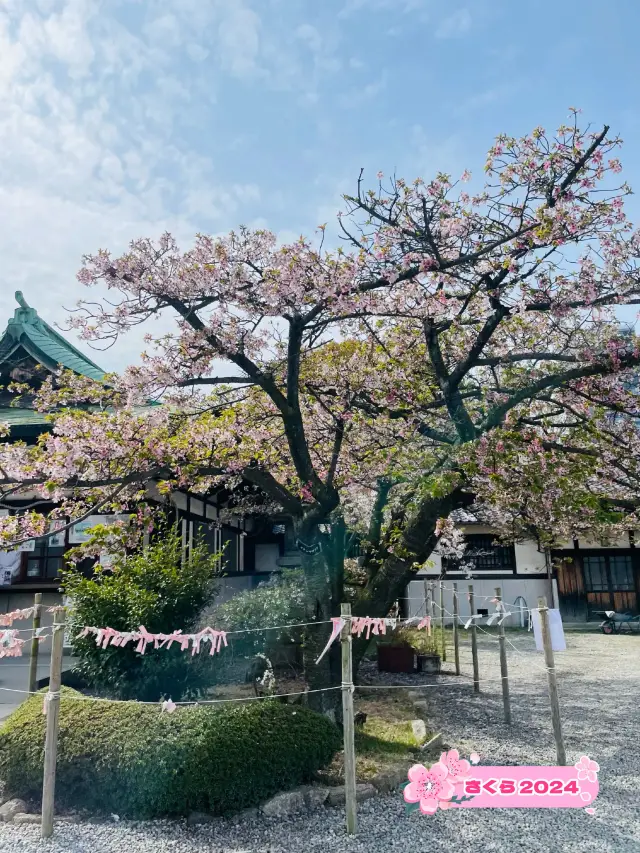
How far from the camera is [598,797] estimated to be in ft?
17.5

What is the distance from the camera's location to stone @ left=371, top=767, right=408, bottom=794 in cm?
541

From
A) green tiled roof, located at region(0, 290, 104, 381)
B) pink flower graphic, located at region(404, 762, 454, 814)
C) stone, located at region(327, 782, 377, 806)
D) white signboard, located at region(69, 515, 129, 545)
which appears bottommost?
stone, located at region(327, 782, 377, 806)

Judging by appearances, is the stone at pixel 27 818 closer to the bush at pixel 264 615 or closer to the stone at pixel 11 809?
the stone at pixel 11 809

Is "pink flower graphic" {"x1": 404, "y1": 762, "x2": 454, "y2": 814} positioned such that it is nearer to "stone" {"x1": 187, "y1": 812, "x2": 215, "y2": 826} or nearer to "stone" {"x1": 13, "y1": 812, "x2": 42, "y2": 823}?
"stone" {"x1": 187, "y1": 812, "x2": 215, "y2": 826}

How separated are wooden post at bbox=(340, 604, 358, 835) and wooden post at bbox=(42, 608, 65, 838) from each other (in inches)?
88.4

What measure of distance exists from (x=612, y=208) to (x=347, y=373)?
12.1ft

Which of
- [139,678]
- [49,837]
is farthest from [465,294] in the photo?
[49,837]

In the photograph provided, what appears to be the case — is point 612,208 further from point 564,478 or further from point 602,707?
point 602,707

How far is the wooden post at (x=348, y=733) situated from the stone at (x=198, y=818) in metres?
1.08

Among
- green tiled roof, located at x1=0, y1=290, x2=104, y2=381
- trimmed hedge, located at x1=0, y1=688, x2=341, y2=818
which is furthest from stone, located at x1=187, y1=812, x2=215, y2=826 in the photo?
green tiled roof, located at x1=0, y1=290, x2=104, y2=381

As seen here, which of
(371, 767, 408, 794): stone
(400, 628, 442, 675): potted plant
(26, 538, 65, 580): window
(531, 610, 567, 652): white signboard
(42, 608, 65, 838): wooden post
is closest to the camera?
(42, 608, 65, 838): wooden post

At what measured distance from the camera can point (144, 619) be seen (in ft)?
24.0

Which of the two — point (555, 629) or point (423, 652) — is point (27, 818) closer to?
point (555, 629)

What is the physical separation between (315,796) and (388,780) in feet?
2.40
